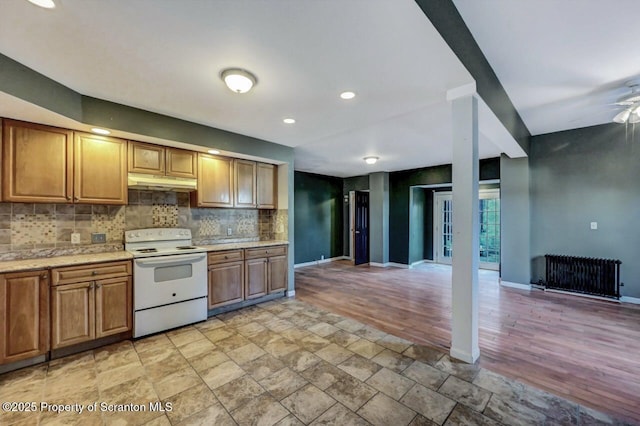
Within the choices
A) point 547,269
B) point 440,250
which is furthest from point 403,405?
point 440,250

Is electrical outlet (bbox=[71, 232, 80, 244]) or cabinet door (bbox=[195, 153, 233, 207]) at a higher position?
cabinet door (bbox=[195, 153, 233, 207])

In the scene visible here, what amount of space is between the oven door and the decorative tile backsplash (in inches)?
25.3

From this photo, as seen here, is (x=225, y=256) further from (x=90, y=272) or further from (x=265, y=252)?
(x=90, y=272)

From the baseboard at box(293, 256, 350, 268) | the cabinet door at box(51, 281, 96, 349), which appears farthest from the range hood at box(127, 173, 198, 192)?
the baseboard at box(293, 256, 350, 268)

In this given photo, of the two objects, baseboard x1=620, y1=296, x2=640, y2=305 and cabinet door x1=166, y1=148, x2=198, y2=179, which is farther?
baseboard x1=620, y1=296, x2=640, y2=305

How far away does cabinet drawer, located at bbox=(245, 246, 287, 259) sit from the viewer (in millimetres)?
3988

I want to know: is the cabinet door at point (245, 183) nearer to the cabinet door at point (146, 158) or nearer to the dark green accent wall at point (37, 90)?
the cabinet door at point (146, 158)

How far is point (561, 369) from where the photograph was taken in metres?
2.38

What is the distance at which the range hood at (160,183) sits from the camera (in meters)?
3.16

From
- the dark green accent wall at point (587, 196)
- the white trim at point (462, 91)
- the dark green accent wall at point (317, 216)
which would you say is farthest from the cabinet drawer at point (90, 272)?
the dark green accent wall at point (587, 196)

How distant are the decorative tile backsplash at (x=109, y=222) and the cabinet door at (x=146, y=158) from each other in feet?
1.27

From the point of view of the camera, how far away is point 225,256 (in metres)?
3.73

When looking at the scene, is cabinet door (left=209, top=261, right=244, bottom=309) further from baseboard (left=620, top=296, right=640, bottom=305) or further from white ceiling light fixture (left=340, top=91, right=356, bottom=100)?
baseboard (left=620, top=296, right=640, bottom=305)

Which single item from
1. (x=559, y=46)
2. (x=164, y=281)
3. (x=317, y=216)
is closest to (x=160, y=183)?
(x=164, y=281)
